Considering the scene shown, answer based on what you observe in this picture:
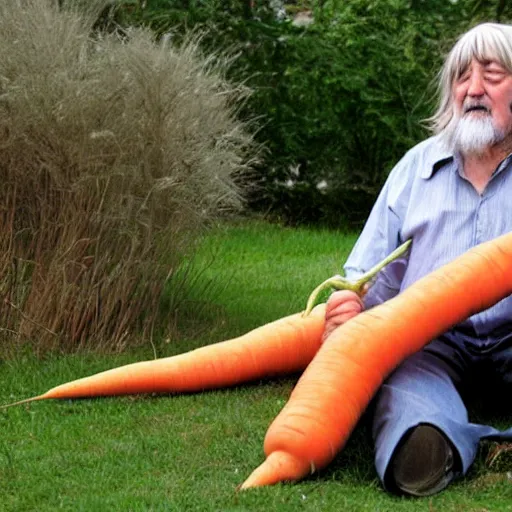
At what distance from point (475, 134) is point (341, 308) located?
0.73m

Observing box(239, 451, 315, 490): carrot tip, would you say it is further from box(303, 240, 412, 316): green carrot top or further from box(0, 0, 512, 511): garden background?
box(303, 240, 412, 316): green carrot top

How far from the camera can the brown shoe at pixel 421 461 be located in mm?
3885

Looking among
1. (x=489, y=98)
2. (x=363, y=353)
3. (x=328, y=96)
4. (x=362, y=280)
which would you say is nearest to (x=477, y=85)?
(x=489, y=98)

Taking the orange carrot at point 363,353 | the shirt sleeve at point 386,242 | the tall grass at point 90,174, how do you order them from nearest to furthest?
the orange carrot at point 363,353 → the shirt sleeve at point 386,242 → the tall grass at point 90,174

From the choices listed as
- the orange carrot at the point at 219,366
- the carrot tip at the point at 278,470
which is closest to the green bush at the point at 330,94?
the orange carrot at the point at 219,366

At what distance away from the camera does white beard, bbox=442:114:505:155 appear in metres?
4.52

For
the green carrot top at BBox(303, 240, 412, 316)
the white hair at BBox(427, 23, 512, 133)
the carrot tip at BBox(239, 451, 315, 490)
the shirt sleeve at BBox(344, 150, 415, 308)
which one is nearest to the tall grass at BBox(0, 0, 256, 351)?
the shirt sleeve at BBox(344, 150, 415, 308)

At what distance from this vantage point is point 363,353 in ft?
13.9

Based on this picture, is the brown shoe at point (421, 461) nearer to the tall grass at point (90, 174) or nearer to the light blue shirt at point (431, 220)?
the light blue shirt at point (431, 220)

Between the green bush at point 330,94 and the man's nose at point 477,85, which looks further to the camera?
Answer: the green bush at point 330,94

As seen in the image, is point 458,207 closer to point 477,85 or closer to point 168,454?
point 477,85

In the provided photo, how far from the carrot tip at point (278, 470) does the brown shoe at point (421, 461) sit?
0.27 m

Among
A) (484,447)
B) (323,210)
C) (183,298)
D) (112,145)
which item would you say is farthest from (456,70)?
(323,210)

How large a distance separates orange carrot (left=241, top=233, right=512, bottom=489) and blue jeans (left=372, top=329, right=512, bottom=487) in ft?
0.24
